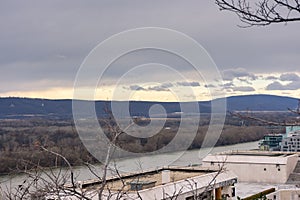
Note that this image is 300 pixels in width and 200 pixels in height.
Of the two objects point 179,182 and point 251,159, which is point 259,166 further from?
point 179,182

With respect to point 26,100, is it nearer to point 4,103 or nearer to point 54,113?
point 4,103

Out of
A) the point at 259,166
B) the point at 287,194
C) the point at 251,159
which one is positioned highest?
the point at 251,159

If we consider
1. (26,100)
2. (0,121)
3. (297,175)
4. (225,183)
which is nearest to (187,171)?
(225,183)

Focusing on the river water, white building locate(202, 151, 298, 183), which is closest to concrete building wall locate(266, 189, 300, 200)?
white building locate(202, 151, 298, 183)

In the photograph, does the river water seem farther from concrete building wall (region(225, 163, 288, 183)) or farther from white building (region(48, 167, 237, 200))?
concrete building wall (region(225, 163, 288, 183))

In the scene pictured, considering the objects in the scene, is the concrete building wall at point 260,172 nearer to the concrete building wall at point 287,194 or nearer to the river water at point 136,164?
the concrete building wall at point 287,194

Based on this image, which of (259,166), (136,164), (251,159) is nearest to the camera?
(136,164)

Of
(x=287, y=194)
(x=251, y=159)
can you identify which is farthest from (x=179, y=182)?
(x=251, y=159)

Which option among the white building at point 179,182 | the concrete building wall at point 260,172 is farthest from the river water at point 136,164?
the concrete building wall at point 260,172

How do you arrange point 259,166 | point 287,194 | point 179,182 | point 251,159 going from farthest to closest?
point 251,159
point 259,166
point 287,194
point 179,182

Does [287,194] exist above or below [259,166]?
below
